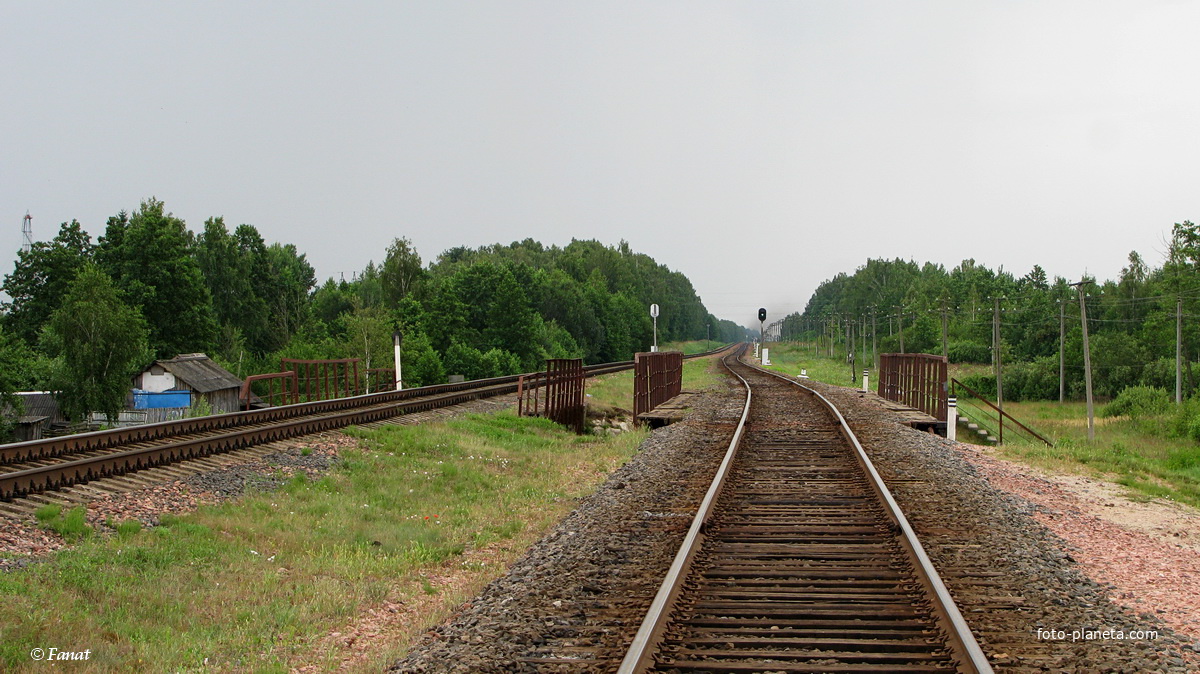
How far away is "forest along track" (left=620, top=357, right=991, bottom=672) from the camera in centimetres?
471

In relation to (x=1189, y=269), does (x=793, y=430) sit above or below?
below

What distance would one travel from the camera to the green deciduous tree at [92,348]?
50.1 metres

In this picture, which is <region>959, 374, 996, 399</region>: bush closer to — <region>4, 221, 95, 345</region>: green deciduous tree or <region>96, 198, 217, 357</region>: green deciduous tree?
<region>96, 198, 217, 357</region>: green deciduous tree

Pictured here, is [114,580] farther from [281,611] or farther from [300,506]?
[300,506]

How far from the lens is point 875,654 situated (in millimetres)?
4742

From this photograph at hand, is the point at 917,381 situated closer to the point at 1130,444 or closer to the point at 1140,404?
the point at 1130,444

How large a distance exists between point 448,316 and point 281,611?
70.0m

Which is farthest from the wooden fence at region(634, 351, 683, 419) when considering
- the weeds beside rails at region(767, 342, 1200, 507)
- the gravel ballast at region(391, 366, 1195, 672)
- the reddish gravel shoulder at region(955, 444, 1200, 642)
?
the gravel ballast at region(391, 366, 1195, 672)

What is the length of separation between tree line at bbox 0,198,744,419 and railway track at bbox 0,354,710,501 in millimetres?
31961

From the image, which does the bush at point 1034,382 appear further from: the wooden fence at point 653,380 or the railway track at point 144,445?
the railway track at point 144,445

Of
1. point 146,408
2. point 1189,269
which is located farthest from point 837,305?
point 146,408

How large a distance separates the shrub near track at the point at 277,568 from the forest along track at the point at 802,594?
1845 millimetres

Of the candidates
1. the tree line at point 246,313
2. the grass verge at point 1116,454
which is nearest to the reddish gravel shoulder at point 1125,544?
the grass verge at point 1116,454

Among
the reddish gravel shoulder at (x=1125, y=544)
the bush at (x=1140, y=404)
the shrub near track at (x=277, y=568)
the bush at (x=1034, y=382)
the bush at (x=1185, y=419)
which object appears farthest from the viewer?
the bush at (x=1034, y=382)
